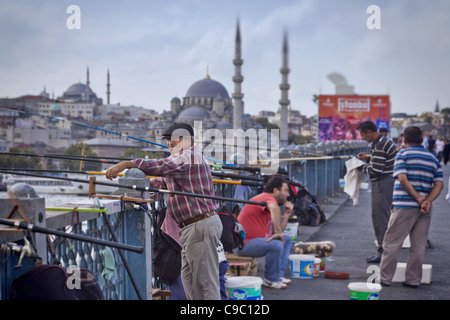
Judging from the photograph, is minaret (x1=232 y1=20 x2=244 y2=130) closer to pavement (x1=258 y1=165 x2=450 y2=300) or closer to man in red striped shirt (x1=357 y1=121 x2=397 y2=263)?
pavement (x1=258 y1=165 x2=450 y2=300)

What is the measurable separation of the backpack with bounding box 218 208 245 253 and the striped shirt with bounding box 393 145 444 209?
1.91 metres

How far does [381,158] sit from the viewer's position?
782 cm

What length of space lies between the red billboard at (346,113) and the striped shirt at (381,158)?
20590mm

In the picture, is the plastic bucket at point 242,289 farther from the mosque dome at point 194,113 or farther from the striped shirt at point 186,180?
the mosque dome at point 194,113

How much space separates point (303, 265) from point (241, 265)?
94 centimetres

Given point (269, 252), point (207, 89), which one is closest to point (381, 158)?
point (269, 252)

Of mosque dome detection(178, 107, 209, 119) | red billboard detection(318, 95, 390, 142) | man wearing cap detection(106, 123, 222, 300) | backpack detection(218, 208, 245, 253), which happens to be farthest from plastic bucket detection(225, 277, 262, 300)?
mosque dome detection(178, 107, 209, 119)

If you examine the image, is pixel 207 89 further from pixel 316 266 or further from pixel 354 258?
pixel 316 266

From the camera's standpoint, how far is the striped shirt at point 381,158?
7.82m

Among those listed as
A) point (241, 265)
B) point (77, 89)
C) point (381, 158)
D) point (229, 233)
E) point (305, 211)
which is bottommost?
point (241, 265)

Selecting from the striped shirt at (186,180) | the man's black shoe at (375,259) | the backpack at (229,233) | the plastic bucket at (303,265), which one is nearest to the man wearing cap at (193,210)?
the striped shirt at (186,180)
